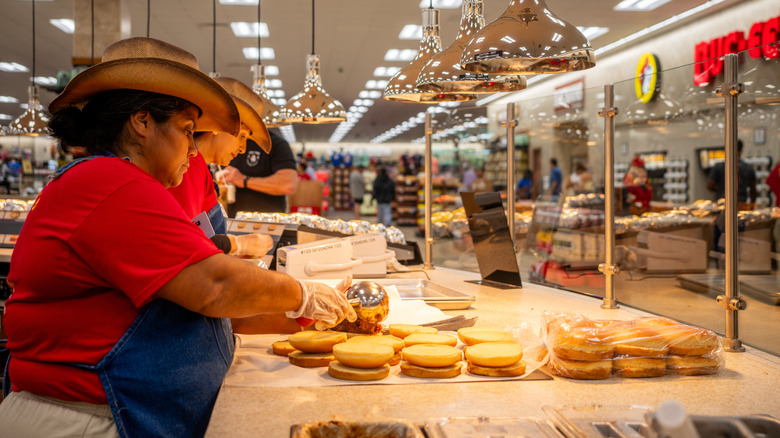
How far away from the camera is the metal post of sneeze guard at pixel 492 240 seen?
10.3 ft

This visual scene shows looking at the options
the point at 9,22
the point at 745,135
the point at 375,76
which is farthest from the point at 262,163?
the point at 375,76

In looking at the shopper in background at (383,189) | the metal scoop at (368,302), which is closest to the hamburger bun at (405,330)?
the metal scoop at (368,302)

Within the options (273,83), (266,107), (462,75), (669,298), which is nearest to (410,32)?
(273,83)

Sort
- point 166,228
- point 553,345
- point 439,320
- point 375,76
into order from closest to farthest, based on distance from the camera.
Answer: point 166,228 < point 553,345 < point 439,320 < point 375,76

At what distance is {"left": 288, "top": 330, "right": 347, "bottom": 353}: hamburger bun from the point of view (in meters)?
1.76

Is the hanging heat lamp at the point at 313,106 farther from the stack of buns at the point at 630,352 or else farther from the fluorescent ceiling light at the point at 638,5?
the fluorescent ceiling light at the point at 638,5

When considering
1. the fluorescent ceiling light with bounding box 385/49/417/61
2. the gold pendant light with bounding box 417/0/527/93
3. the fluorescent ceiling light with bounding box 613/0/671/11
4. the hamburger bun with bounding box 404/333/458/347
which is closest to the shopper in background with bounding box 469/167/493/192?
the fluorescent ceiling light with bounding box 613/0/671/11

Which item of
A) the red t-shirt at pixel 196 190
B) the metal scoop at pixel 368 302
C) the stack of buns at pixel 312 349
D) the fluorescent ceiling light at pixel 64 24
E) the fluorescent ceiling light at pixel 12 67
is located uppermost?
the fluorescent ceiling light at pixel 12 67

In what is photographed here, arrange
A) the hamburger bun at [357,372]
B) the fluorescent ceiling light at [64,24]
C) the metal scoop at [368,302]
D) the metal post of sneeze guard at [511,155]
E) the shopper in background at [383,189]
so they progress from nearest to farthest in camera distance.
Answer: the hamburger bun at [357,372] < the metal scoop at [368,302] < the metal post of sneeze guard at [511,155] < the fluorescent ceiling light at [64,24] < the shopper in background at [383,189]

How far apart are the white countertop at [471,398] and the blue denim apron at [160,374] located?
0.08m

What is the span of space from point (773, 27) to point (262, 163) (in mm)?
6815

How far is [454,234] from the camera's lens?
5465 millimetres

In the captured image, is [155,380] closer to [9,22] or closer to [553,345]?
[553,345]

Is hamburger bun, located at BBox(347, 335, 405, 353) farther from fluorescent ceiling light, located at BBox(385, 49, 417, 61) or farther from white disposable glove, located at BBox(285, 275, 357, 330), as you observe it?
fluorescent ceiling light, located at BBox(385, 49, 417, 61)
